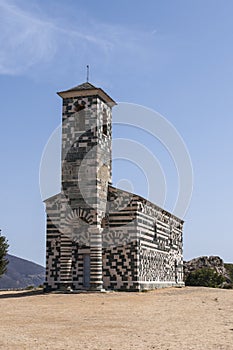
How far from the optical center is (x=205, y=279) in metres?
47.3

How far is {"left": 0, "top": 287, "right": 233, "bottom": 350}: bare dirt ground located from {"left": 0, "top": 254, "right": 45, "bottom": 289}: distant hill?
118m

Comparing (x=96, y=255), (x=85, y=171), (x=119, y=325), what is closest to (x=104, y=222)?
(x=96, y=255)

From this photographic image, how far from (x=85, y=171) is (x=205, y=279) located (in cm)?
2214

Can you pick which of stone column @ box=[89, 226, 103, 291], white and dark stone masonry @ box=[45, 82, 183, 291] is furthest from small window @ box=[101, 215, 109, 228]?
stone column @ box=[89, 226, 103, 291]

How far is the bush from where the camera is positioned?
153 ft

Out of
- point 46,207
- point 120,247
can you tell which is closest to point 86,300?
point 120,247

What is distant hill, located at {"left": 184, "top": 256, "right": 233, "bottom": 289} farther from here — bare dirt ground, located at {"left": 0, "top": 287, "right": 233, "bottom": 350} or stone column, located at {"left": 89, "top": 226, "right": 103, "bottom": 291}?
bare dirt ground, located at {"left": 0, "top": 287, "right": 233, "bottom": 350}

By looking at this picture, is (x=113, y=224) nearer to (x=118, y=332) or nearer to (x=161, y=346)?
(x=118, y=332)

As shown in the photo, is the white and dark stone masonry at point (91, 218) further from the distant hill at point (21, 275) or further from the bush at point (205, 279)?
the distant hill at point (21, 275)

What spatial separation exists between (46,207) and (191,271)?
999 inches

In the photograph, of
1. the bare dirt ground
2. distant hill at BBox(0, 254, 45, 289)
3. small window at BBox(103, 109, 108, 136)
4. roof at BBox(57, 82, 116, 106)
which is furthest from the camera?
distant hill at BBox(0, 254, 45, 289)

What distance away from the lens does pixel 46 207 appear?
3134cm

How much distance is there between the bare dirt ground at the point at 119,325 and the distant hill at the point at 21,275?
118m

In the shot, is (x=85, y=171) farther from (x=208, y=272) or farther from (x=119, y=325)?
(x=208, y=272)
